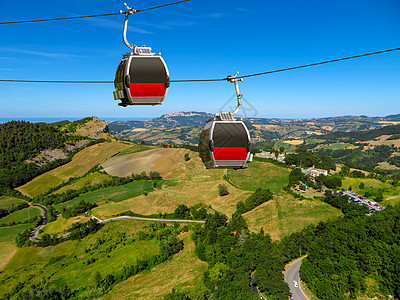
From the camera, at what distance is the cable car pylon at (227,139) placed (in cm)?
1176

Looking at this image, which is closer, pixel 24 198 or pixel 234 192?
pixel 234 192

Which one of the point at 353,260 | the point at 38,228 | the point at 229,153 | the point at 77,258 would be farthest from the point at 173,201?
the point at 229,153

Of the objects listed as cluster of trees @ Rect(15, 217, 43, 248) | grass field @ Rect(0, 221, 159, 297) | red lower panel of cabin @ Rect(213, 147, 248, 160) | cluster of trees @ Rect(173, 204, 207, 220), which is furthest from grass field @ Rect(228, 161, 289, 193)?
red lower panel of cabin @ Rect(213, 147, 248, 160)

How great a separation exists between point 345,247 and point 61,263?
6825cm

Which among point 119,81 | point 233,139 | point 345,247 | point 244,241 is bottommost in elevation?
point 244,241

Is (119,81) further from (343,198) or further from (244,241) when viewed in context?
(343,198)

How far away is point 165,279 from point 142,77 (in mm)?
50352

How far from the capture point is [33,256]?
207 ft

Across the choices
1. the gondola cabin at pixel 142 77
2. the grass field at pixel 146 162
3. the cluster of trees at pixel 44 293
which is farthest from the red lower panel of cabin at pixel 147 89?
the grass field at pixel 146 162

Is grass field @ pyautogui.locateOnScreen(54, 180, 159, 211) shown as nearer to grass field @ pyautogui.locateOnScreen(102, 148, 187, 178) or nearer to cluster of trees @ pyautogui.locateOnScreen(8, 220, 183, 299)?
grass field @ pyautogui.locateOnScreen(102, 148, 187, 178)

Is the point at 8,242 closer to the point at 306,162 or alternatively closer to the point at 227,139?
the point at 227,139

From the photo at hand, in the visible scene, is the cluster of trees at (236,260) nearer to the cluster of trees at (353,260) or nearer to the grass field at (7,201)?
the cluster of trees at (353,260)

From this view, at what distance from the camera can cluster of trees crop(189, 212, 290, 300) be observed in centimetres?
3840

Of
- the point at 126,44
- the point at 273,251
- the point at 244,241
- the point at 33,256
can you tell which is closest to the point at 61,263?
the point at 33,256
